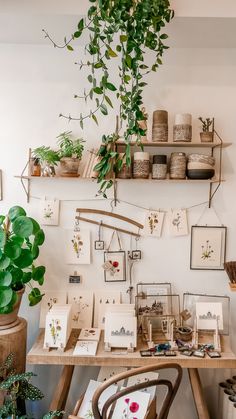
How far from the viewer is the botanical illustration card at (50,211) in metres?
2.20

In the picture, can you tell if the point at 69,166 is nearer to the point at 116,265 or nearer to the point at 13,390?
the point at 116,265

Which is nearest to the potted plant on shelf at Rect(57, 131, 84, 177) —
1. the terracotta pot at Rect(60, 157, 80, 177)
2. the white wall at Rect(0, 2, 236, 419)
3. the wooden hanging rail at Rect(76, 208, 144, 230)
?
the terracotta pot at Rect(60, 157, 80, 177)

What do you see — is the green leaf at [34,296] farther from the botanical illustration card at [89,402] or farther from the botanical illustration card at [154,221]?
the botanical illustration card at [154,221]

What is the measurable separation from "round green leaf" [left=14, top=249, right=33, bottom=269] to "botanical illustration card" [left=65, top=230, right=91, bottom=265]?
337 mm

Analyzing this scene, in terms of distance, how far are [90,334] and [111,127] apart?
1301 mm

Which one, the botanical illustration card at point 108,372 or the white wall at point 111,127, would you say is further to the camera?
the white wall at point 111,127

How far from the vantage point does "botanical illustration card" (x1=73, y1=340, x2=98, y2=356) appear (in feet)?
6.00

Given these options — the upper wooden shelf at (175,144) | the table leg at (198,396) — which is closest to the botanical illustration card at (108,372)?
the table leg at (198,396)

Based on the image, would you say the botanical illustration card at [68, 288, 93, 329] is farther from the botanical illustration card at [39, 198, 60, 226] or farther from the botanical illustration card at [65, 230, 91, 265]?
the botanical illustration card at [39, 198, 60, 226]

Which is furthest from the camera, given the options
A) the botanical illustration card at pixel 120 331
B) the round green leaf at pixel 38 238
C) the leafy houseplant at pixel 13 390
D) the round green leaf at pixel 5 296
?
the round green leaf at pixel 38 238

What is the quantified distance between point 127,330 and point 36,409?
0.93 m

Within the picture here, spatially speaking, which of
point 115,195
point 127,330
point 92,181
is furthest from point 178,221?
point 127,330

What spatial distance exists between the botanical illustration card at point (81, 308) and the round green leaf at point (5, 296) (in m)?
0.50

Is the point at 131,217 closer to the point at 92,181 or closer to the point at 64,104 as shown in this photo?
the point at 92,181
